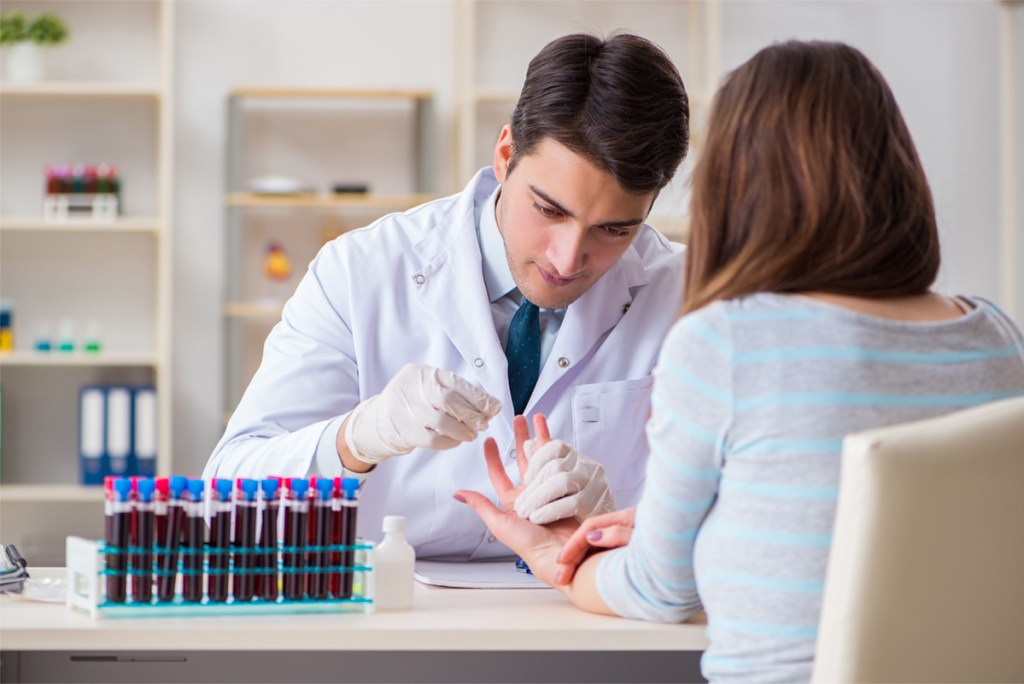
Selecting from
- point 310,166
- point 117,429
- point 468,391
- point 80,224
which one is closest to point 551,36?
point 310,166

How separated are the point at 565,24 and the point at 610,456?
2.56 metres

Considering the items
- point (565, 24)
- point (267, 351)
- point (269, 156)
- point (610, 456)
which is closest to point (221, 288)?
point (269, 156)

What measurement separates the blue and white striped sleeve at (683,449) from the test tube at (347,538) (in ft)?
0.90

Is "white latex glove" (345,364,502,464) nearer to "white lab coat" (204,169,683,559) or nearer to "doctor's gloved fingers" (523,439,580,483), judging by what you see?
"doctor's gloved fingers" (523,439,580,483)

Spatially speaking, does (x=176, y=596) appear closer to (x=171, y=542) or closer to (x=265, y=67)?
(x=171, y=542)

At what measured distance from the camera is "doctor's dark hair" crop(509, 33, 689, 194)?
1.55 m

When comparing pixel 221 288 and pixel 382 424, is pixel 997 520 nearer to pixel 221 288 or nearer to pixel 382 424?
pixel 382 424

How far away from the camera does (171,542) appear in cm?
110

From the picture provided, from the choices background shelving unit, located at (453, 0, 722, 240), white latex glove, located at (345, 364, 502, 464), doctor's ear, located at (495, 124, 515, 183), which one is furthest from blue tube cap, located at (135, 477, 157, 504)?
background shelving unit, located at (453, 0, 722, 240)

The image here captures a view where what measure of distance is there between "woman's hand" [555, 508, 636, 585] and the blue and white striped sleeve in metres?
0.10

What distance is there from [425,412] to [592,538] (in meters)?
0.27

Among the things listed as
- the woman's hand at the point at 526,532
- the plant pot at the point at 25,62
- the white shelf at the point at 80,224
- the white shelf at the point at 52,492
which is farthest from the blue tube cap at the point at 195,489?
the plant pot at the point at 25,62

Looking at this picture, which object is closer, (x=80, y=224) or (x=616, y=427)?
(x=616, y=427)

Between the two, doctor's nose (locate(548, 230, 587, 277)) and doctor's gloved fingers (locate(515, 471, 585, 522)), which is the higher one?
doctor's nose (locate(548, 230, 587, 277))
